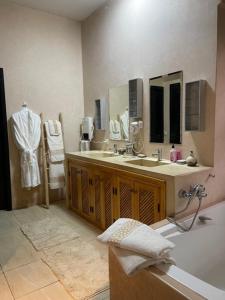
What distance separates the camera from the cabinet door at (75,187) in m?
3.20

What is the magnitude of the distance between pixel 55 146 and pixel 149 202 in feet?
6.82

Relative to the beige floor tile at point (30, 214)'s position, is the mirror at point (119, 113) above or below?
above

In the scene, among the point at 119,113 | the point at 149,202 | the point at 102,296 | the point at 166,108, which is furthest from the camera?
the point at 119,113

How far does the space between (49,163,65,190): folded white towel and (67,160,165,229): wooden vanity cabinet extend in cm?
31

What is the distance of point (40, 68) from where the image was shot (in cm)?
359

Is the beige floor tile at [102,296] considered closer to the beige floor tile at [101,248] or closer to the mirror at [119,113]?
the beige floor tile at [101,248]

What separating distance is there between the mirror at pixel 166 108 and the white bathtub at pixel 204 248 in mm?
918

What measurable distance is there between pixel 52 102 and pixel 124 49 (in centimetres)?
146

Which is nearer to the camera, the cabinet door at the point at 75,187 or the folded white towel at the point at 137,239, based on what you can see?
the folded white towel at the point at 137,239

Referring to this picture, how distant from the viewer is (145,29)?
2717mm

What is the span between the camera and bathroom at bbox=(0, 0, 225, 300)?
2094 mm

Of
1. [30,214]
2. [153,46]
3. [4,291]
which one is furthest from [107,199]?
[153,46]

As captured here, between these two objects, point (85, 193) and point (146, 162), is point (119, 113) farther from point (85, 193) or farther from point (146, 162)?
point (85, 193)

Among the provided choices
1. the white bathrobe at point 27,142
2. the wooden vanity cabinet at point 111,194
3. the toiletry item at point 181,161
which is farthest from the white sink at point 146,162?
the white bathrobe at point 27,142
